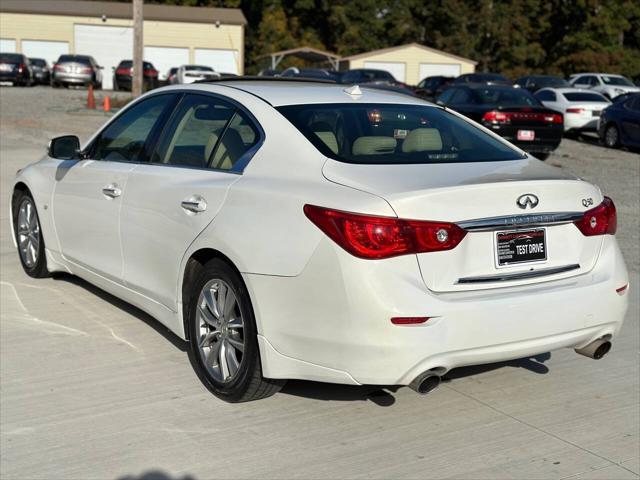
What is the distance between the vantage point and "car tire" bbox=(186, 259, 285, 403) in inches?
183

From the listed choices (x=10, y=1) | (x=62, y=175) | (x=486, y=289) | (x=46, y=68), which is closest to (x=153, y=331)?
(x=62, y=175)

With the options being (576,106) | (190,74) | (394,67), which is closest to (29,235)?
(576,106)

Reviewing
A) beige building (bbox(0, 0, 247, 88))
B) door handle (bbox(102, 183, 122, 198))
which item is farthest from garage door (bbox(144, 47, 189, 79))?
door handle (bbox(102, 183, 122, 198))

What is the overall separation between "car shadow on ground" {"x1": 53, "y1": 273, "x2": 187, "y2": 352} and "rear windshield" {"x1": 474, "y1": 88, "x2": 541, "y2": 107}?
13410mm

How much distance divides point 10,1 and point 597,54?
130ft

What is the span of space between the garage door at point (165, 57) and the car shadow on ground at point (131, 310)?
5211 cm

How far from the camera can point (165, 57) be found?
2290 inches

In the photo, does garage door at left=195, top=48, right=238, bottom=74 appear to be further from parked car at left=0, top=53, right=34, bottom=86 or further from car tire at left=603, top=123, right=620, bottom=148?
car tire at left=603, top=123, right=620, bottom=148

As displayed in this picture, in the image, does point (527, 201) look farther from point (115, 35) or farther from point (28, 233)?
point (115, 35)

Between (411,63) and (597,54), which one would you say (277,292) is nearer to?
(411,63)

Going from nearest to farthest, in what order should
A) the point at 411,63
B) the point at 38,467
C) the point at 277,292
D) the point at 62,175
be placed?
the point at 38,467 < the point at 277,292 < the point at 62,175 < the point at 411,63

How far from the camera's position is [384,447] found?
4.40 meters

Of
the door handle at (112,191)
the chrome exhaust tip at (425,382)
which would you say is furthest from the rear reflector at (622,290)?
the door handle at (112,191)

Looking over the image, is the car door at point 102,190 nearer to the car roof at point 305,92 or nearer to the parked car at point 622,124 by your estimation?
the car roof at point 305,92
